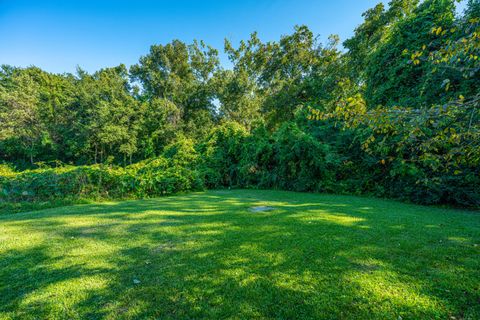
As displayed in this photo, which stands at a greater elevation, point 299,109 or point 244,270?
point 299,109

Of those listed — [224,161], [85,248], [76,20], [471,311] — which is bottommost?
[85,248]

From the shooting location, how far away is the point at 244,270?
2334 millimetres

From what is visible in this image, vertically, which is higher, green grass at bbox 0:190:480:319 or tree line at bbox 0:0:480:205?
tree line at bbox 0:0:480:205

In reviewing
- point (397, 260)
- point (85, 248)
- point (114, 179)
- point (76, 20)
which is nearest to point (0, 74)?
point (76, 20)

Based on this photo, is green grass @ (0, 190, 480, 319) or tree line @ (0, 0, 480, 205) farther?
tree line @ (0, 0, 480, 205)

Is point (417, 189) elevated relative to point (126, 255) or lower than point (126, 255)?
elevated

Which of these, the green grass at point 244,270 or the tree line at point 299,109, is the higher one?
the tree line at point 299,109

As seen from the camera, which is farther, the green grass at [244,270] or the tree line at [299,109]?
the tree line at [299,109]

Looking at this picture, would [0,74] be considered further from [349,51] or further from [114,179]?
[349,51]

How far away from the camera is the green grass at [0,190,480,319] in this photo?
175 cm

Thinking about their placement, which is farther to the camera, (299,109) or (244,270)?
(299,109)

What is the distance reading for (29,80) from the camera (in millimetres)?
25688

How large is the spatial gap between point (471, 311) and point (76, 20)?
1788cm

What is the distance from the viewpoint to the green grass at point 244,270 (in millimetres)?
1751
